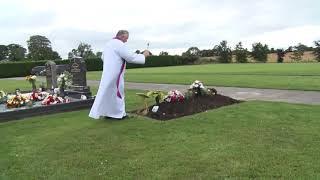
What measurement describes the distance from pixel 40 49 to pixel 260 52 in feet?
110

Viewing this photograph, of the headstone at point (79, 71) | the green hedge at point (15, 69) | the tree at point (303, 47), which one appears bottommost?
the green hedge at point (15, 69)

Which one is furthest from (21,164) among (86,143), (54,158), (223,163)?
(223,163)

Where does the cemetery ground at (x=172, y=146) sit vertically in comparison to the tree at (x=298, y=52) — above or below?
below

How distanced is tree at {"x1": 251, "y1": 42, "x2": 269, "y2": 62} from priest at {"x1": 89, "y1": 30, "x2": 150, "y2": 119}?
5506 centimetres

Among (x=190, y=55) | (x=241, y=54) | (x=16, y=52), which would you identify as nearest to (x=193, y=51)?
(x=190, y=55)

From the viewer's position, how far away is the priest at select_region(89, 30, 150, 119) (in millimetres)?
11617

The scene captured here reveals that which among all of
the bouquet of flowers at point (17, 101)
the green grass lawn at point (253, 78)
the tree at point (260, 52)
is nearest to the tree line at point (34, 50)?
the tree at point (260, 52)

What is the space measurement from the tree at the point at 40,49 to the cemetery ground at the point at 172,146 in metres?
62.9

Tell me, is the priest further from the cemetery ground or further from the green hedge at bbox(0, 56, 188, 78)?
the green hedge at bbox(0, 56, 188, 78)

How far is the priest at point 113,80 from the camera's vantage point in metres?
11.6

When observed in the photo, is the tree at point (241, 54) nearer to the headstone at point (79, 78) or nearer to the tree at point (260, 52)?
the tree at point (260, 52)

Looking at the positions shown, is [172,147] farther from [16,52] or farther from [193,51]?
[16,52]

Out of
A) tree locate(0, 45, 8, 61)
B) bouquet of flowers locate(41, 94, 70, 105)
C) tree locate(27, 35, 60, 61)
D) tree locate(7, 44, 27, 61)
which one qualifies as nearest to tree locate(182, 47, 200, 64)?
tree locate(27, 35, 60, 61)

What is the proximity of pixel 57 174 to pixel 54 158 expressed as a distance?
3.31ft
